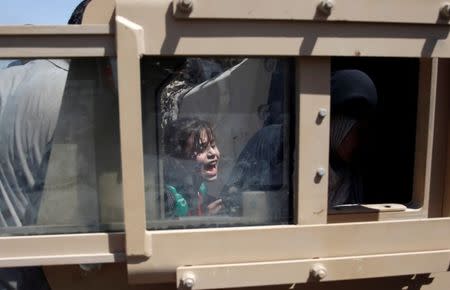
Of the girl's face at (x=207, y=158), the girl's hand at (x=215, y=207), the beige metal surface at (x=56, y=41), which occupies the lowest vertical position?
the girl's hand at (x=215, y=207)

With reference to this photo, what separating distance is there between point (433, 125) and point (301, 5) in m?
0.60

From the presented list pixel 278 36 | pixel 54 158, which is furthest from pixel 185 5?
pixel 54 158

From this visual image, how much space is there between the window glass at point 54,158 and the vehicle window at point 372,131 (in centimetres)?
78

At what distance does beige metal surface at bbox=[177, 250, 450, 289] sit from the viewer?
4.28 feet

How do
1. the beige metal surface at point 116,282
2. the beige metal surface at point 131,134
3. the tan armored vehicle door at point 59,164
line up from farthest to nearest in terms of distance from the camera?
the beige metal surface at point 116,282
the tan armored vehicle door at point 59,164
the beige metal surface at point 131,134

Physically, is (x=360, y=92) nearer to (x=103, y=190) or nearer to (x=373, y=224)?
(x=373, y=224)

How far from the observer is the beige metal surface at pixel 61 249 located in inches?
50.5

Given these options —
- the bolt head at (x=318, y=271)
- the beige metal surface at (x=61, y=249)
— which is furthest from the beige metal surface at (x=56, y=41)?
the bolt head at (x=318, y=271)

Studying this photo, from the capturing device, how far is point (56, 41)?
47.9 inches

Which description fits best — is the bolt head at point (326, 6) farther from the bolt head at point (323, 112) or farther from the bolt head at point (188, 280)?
the bolt head at point (188, 280)

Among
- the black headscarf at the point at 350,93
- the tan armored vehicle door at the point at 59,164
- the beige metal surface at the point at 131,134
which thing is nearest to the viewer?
the beige metal surface at the point at 131,134

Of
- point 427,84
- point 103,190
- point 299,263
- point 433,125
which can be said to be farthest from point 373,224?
point 103,190

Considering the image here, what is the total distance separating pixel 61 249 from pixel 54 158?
0.27m

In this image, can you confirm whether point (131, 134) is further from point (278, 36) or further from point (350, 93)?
point (350, 93)
